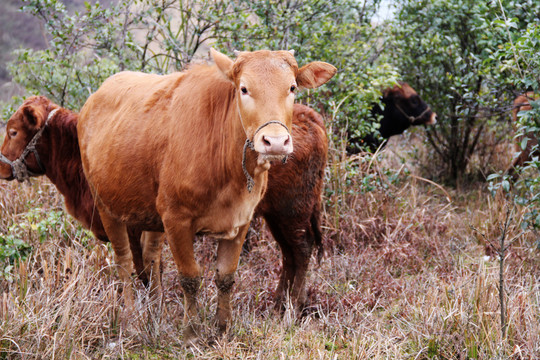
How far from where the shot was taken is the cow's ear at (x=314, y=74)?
3910 millimetres

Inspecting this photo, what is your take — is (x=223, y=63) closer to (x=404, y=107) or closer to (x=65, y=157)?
(x=65, y=157)

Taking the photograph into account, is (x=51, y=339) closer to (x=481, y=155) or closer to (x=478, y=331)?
(x=478, y=331)

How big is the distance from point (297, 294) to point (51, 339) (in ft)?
7.23

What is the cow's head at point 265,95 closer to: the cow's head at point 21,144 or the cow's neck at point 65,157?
the cow's neck at point 65,157

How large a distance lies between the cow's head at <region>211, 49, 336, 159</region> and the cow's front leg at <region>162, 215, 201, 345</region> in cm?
85

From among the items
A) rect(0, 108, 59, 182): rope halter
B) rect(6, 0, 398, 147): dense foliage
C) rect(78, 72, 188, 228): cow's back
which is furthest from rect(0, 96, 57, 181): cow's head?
rect(6, 0, 398, 147): dense foliage

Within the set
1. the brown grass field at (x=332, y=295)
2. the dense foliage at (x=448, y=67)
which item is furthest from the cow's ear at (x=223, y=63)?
the dense foliage at (x=448, y=67)

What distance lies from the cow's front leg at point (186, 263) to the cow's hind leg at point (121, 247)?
782 mm

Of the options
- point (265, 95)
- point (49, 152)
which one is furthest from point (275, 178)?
point (49, 152)

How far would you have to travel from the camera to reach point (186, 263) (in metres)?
4.11

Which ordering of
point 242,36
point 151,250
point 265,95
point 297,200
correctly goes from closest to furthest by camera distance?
point 265,95 < point 297,200 < point 151,250 < point 242,36

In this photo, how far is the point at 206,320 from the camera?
14.4 ft

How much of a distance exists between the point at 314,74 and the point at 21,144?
303cm

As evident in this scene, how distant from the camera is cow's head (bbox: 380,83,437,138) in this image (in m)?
9.41
